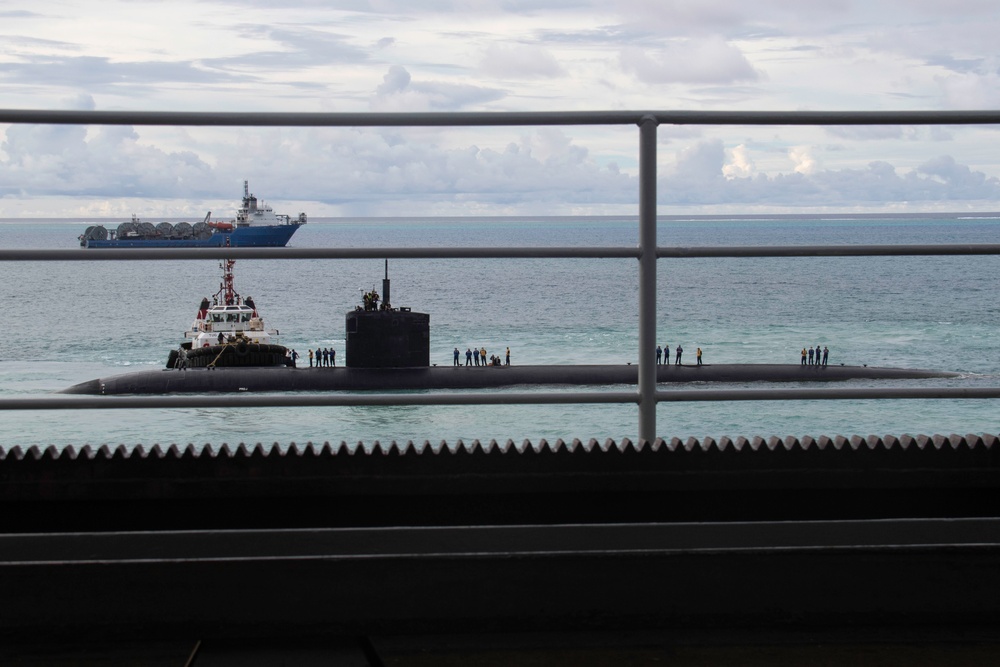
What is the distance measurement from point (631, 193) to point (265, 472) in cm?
93

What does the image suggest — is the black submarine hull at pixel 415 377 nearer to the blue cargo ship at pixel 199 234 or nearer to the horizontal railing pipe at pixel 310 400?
the blue cargo ship at pixel 199 234

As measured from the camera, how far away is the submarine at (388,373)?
24109mm

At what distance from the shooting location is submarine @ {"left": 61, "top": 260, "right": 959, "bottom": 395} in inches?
949

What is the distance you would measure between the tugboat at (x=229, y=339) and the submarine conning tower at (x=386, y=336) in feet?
17.2

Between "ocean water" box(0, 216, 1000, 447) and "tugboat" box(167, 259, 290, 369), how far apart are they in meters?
1.87

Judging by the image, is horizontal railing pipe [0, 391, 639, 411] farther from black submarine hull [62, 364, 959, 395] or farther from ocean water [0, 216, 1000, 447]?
black submarine hull [62, 364, 959, 395]

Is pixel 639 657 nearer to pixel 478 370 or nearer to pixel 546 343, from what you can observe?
pixel 478 370

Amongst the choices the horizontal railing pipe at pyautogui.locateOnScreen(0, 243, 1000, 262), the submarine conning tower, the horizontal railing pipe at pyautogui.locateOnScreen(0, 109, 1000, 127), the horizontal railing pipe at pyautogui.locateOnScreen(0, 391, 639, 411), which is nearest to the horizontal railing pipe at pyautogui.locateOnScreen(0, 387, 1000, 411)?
the horizontal railing pipe at pyautogui.locateOnScreen(0, 391, 639, 411)

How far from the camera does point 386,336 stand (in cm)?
2597

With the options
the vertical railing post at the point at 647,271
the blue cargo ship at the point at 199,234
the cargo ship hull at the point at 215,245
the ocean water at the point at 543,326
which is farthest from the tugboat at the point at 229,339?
the vertical railing post at the point at 647,271

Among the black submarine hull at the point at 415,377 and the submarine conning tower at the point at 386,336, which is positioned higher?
the submarine conning tower at the point at 386,336

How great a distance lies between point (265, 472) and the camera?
4.76 feet

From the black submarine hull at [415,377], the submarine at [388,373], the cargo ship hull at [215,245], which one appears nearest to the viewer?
the cargo ship hull at [215,245]

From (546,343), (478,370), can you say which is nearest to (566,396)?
(478,370)
